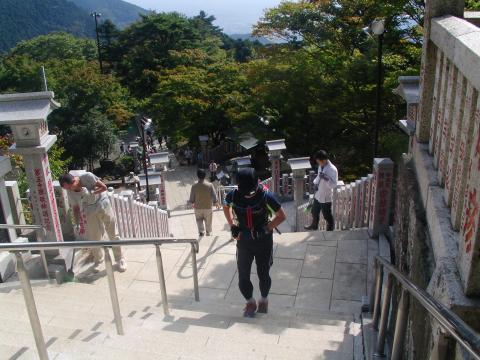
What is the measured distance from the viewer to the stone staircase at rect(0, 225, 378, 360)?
3535 millimetres

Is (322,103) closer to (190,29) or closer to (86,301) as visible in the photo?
(86,301)

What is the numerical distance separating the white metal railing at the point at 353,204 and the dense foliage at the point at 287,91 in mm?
1478

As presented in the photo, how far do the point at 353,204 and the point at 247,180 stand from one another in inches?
156

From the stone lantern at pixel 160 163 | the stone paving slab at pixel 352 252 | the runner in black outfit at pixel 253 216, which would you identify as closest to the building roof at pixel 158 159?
the stone lantern at pixel 160 163

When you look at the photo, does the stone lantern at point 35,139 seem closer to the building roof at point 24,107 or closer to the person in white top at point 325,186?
the building roof at point 24,107

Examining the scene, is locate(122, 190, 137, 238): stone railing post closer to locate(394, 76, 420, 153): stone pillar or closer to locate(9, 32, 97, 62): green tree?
locate(394, 76, 420, 153): stone pillar

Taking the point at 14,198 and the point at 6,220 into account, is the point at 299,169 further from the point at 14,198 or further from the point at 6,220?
the point at 6,220

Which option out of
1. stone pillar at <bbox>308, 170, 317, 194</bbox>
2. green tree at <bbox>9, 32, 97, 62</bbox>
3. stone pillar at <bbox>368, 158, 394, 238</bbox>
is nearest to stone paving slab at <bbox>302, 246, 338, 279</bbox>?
stone pillar at <bbox>368, 158, 394, 238</bbox>

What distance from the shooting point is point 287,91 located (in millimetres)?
16172

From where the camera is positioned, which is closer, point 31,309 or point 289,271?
point 31,309

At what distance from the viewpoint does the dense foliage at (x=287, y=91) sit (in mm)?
13531

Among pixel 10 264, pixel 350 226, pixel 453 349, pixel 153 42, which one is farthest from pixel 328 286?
pixel 153 42

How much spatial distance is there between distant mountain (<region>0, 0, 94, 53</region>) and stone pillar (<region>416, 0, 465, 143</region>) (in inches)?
4223

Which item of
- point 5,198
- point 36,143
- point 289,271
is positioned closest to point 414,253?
point 289,271
